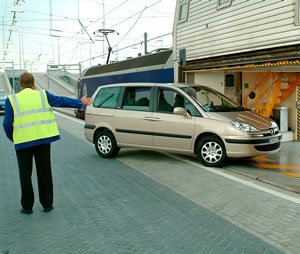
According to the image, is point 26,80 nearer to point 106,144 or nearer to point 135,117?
point 135,117

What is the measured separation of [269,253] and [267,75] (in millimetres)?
9764

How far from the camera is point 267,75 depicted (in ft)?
41.7

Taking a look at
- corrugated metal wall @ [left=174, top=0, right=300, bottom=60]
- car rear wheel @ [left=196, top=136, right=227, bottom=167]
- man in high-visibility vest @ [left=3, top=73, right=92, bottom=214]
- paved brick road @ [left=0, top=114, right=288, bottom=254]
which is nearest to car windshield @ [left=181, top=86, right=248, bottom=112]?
car rear wheel @ [left=196, top=136, right=227, bottom=167]

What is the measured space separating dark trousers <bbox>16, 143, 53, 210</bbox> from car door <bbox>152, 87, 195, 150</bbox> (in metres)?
3.61

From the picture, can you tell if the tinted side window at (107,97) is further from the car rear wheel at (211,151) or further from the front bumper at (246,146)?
the front bumper at (246,146)

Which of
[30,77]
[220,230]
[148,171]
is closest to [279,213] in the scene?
[220,230]

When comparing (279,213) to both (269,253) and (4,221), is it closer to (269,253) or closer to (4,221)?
(269,253)

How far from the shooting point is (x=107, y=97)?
30.6ft

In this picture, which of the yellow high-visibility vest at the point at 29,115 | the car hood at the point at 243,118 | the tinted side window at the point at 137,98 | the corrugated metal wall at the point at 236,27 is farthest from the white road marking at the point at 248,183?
the corrugated metal wall at the point at 236,27

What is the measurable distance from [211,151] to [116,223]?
369cm

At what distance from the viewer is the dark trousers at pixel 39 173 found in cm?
488

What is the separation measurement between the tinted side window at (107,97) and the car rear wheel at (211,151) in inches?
92.3

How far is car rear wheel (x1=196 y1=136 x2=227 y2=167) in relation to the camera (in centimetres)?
775

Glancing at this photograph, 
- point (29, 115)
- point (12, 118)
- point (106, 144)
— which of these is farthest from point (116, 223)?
point (106, 144)
